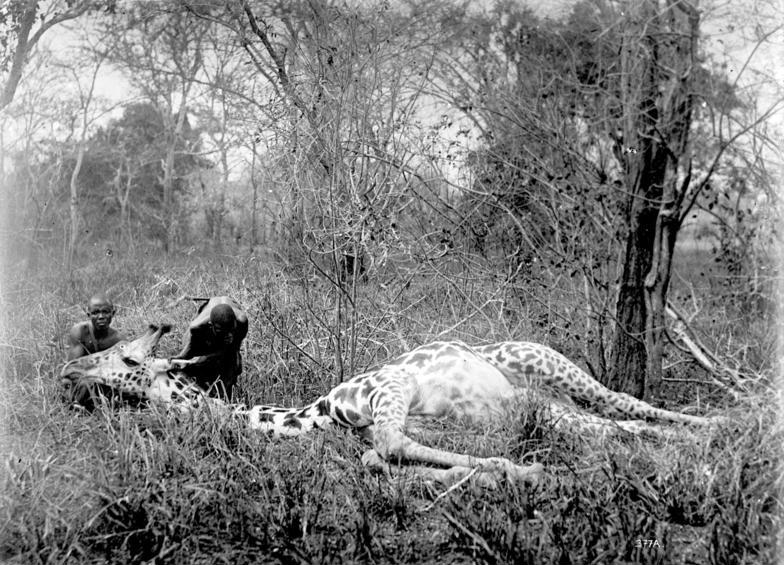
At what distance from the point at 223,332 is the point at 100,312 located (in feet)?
2.68

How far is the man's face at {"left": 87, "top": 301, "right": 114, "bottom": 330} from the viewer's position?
502 centimetres

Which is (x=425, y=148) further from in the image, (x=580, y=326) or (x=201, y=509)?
(x=201, y=509)

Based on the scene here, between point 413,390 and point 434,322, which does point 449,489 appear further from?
point 434,322

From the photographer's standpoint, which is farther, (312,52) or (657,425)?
(312,52)

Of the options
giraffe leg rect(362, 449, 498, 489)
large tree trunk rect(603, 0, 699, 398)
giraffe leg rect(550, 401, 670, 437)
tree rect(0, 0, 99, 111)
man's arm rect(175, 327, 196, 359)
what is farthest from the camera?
tree rect(0, 0, 99, 111)

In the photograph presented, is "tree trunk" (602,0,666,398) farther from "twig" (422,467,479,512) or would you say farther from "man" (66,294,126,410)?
"man" (66,294,126,410)

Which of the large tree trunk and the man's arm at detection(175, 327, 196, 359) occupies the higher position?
the large tree trunk

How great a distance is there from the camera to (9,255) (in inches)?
616

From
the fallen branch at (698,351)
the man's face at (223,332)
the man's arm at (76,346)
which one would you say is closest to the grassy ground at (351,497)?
the man's arm at (76,346)

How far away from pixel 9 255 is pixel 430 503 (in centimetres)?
1444

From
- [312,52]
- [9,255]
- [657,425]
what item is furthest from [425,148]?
[9,255]

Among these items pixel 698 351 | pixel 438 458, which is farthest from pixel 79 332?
pixel 698 351

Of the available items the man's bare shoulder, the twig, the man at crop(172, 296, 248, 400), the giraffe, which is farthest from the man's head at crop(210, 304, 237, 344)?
the twig

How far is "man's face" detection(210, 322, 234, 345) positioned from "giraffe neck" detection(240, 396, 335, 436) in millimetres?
440
